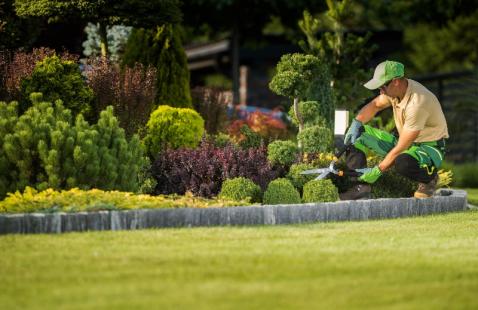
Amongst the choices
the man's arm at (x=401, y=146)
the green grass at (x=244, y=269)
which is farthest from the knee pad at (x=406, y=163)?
the green grass at (x=244, y=269)

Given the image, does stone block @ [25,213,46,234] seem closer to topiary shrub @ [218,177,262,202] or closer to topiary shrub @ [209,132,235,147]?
topiary shrub @ [218,177,262,202]

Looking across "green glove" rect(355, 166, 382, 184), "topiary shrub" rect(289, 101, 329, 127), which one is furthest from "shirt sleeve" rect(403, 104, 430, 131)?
"topiary shrub" rect(289, 101, 329, 127)

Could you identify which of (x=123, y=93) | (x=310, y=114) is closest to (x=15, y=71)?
(x=123, y=93)

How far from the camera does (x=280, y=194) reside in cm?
1316

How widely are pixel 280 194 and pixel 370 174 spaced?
107 cm

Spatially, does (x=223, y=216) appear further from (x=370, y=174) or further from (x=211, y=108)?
(x=211, y=108)

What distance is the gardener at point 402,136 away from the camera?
13.4 meters

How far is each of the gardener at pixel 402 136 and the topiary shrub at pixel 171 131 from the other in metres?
2.84

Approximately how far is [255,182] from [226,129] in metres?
6.38

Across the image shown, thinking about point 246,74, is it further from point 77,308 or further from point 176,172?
point 77,308

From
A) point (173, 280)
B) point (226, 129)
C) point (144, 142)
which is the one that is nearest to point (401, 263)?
A: point (173, 280)

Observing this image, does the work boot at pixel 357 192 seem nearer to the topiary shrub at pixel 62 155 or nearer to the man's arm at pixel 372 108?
the man's arm at pixel 372 108

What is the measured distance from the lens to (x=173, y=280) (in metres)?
8.80

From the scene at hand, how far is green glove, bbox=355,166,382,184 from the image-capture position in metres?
13.4
